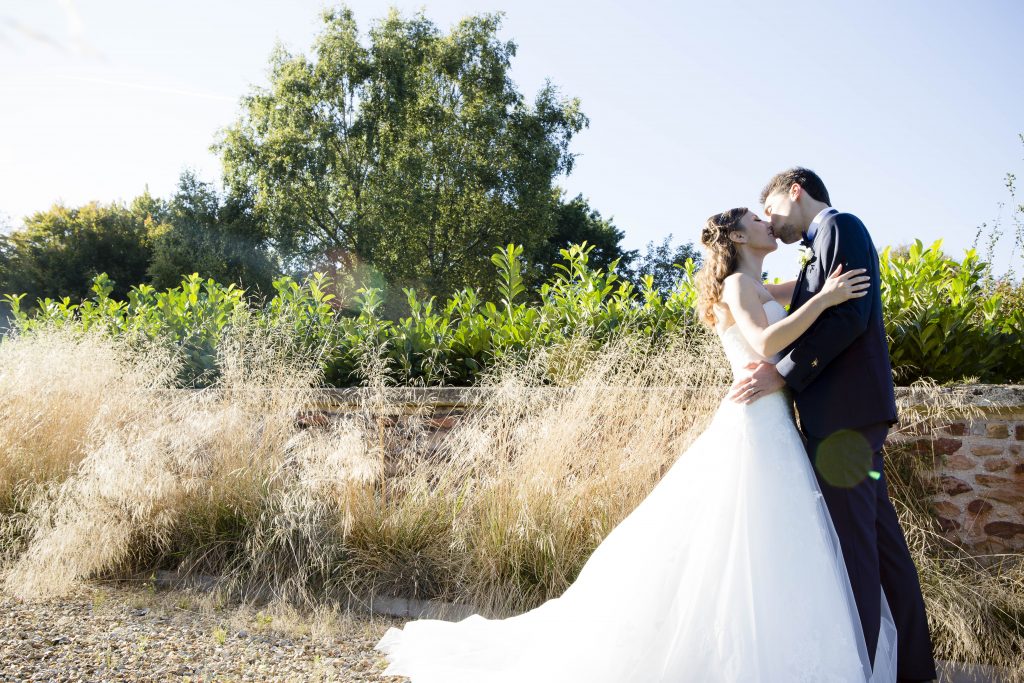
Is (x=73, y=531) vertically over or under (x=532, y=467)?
under

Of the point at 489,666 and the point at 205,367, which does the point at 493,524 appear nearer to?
the point at 489,666

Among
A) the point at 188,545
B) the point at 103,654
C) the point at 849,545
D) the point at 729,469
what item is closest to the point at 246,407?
the point at 188,545

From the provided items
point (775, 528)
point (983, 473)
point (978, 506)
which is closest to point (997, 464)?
point (983, 473)

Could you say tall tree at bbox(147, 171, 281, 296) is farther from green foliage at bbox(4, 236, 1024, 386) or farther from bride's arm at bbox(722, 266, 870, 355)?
bride's arm at bbox(722, 266, 870, 355)

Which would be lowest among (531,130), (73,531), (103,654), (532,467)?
(103,654)

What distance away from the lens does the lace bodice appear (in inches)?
110

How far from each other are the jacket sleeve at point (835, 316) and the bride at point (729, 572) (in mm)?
53

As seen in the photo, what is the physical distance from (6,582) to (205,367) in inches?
111

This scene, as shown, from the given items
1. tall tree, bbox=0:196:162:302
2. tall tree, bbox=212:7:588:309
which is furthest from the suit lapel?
tall tree, bbox=0:196:162:302

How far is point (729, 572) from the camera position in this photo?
8.21 feet

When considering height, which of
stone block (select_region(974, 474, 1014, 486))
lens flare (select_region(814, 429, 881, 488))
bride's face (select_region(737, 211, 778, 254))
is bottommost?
stone block (select_region(974, 474, 1014, 486))

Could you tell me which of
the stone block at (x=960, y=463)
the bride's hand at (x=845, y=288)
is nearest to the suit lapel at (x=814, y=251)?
the bride's hand at (x=845, y=288)

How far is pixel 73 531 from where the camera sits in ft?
13.5

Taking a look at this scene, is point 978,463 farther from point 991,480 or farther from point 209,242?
point 209,242
